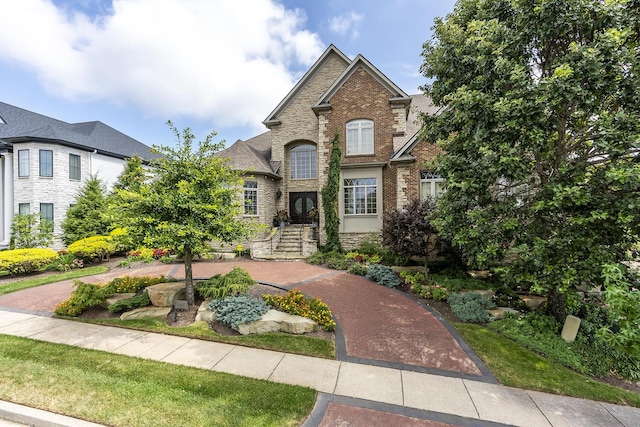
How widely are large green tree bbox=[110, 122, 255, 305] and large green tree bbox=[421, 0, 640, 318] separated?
5872mm

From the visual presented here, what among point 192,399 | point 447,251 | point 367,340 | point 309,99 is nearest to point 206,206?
point 192,399

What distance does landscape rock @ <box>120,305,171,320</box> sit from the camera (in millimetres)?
6531

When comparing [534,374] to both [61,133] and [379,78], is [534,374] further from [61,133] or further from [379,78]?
[61,133]

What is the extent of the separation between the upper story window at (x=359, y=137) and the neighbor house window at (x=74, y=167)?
19.4 meters

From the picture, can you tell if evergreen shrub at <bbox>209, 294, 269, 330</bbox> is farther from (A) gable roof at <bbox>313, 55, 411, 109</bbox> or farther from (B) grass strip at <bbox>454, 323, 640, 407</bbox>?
(A) gable roof at <bbox>313, 55, 411, 109</bbox>

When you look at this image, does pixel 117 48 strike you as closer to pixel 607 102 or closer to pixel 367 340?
pixel 367 340

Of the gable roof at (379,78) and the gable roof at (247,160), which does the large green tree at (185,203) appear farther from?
the gable roof at (379,78)

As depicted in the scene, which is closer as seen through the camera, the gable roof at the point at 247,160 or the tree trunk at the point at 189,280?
the tree trunk at the point at 189,280

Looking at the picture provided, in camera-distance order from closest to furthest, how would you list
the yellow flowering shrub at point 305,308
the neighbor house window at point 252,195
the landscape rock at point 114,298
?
1. the yellow flowering shrub at point 305,308
2. the landscape rock at point 114,298
3. the neighbor house window at point 252,195

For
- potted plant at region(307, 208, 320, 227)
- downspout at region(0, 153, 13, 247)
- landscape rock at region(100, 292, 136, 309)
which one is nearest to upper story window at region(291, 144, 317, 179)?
potted plant at region(307, 208, 320, 227)

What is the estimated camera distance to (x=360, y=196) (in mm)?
15156

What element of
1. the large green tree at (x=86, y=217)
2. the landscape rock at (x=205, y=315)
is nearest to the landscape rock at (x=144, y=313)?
the landscape rock at (x=205, y=315)

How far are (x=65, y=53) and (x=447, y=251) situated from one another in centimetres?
1595

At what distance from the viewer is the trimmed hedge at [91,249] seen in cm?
1272
